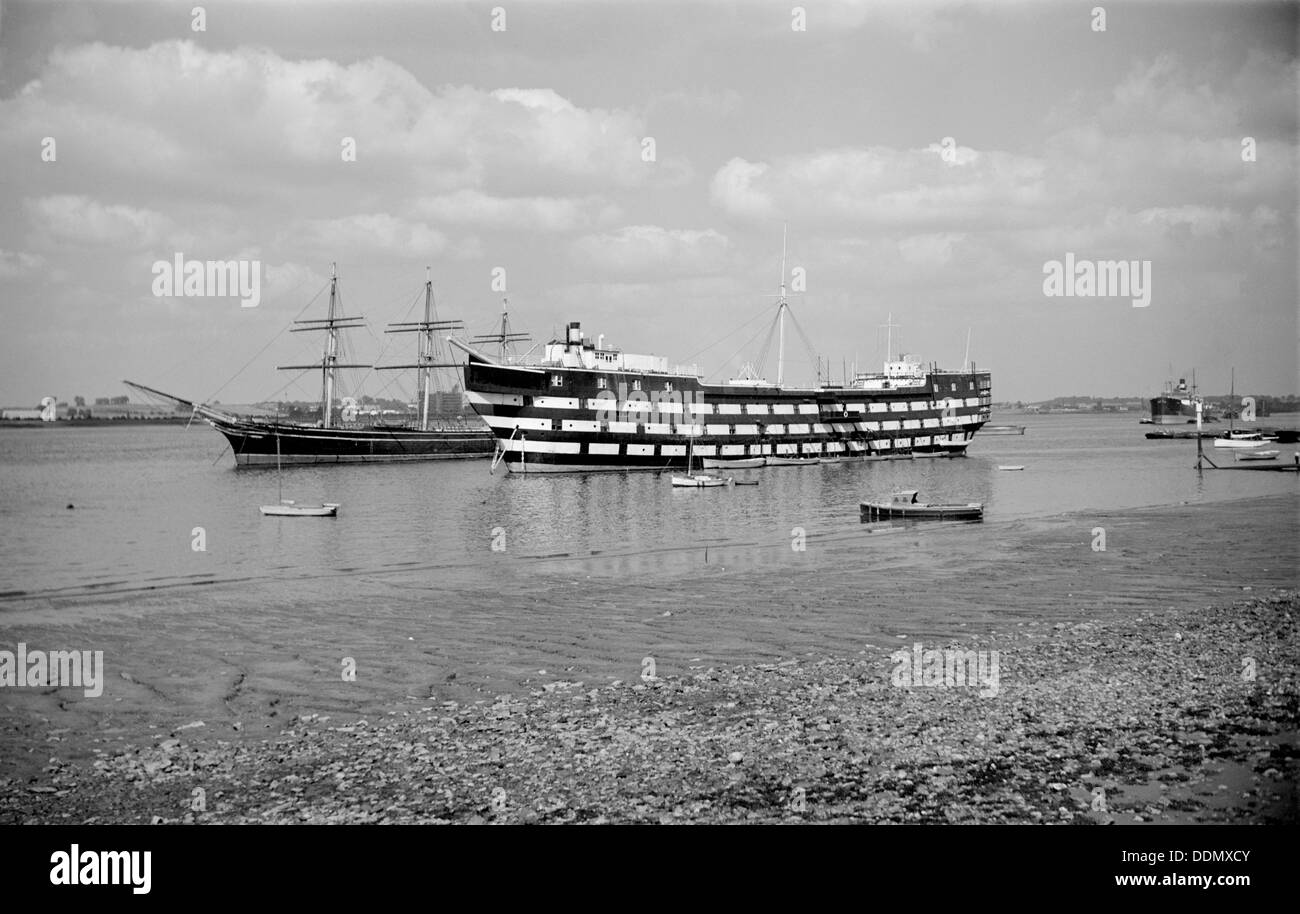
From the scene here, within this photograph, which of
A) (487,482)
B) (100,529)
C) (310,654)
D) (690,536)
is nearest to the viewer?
(310,654)

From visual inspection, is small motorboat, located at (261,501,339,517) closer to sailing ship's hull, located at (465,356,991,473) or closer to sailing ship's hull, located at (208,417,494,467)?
sailing ship's hull, located at (465,356,991,473)

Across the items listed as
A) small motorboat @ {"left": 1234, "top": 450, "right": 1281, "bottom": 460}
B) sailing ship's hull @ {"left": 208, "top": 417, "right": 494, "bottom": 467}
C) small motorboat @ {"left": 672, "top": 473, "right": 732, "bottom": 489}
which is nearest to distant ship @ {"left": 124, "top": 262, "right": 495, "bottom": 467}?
sailing ship's hull @ {"left": 208, "top": 417, "right": 494, "bottom": 467}

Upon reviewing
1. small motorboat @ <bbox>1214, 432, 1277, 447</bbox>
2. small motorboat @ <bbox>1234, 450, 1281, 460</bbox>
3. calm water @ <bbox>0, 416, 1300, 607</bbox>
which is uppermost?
small motorboat @ <bbox>1214, 432, 1277, 447</bbox>

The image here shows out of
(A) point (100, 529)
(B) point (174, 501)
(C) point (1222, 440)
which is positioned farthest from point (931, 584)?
(C) point (1222, 440)

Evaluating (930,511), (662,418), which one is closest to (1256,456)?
(662,418)

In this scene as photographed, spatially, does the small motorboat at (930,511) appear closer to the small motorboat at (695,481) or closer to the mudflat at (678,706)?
the mudflat at (678,706)

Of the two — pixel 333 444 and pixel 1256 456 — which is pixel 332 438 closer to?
pixel 333 444
